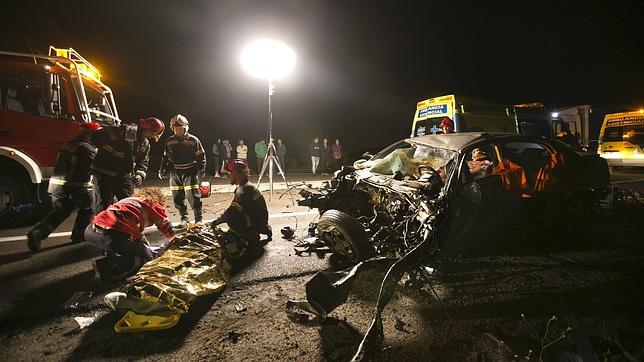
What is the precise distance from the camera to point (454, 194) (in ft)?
9.81

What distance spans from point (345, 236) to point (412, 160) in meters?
1.39

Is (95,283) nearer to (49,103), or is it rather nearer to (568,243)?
(49,103)

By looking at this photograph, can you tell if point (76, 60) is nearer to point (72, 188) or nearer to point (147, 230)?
point (72, 188)

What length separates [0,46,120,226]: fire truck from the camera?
4887 millimetres

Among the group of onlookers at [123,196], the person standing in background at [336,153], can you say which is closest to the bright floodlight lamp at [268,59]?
the group of onlookers at [123,196]

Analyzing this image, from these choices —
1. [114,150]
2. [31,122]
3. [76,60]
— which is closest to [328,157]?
[76,60]

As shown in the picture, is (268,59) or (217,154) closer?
(268,59)

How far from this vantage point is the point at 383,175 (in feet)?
12.3

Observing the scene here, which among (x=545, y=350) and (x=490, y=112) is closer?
(x=545, y=350)

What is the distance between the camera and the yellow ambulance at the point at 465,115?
751cm

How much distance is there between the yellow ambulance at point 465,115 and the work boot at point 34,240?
751 cm

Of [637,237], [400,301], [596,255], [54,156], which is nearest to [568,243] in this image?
[596,255]

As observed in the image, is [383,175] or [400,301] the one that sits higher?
[383,175]

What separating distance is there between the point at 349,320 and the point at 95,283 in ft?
8.11
